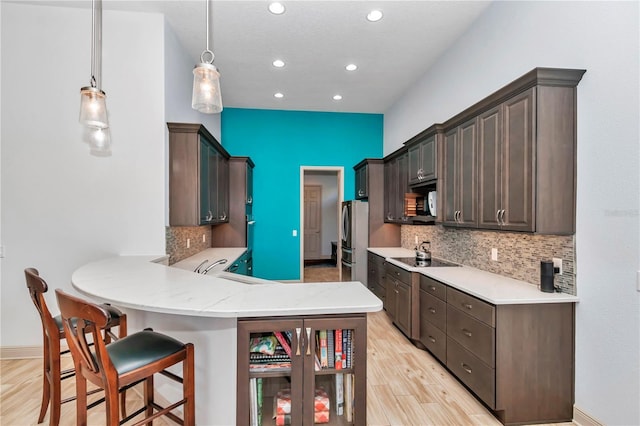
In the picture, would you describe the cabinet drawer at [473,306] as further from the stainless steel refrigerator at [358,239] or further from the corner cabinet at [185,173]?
the corner cabinet at [185,173]

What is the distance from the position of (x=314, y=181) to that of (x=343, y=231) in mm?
4040

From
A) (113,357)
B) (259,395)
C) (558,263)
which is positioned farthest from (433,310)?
(113,357)

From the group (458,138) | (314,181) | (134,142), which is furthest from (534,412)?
(314,181)

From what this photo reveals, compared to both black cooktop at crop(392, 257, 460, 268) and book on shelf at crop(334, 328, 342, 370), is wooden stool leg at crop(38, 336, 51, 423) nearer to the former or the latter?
book on shelf at crop(334, 328, 342, 370)

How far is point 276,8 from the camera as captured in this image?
2.84 m

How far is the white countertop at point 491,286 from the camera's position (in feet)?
6.61

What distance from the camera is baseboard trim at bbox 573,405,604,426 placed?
1.91 meters

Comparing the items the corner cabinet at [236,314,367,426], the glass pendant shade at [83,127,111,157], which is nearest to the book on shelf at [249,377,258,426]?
the corner cabinet at [236,314,367,426]

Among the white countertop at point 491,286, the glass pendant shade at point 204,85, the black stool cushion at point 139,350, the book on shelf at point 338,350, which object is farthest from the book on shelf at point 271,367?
the glass pendant shade at point 204,85

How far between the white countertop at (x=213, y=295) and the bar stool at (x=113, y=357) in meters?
0.17

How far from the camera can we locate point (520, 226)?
215 centimetres

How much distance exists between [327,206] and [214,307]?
26.2ft

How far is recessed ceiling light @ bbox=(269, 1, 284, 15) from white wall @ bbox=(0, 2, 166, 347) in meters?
1.12

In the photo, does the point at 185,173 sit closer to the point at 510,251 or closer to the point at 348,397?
the point at 348,397
